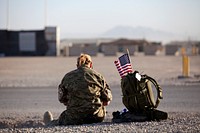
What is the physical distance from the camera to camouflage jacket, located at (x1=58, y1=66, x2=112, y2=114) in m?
7.96

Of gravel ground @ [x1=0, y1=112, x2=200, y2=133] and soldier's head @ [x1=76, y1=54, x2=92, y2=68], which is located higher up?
soldier's head @ [x1=76, y1=54, x2=92, y2=68]

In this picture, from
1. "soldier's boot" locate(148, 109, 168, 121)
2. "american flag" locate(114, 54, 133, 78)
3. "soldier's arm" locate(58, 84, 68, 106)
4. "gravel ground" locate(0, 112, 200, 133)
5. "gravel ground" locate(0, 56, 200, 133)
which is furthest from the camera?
"american flag" locate(114, 54, 133, 78)

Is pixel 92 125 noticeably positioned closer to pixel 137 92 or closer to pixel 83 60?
pixel 137 92

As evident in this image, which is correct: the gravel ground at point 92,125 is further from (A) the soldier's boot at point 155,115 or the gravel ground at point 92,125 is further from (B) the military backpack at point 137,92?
(B) the military backpack at point 137,92

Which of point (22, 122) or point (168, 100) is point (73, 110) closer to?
point (22, 122)

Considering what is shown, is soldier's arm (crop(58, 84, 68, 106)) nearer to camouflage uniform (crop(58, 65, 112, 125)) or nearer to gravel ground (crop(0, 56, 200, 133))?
camouflage uniform (crop(58, 65, 112, 125))

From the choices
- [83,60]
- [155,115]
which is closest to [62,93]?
[83,60]

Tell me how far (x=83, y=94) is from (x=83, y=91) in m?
0.06

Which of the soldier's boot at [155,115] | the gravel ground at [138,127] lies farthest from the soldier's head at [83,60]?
the soldier's boot at [155,115]

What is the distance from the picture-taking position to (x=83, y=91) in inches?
314

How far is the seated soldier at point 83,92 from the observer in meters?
7.97

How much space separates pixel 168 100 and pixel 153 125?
5701 millimetres

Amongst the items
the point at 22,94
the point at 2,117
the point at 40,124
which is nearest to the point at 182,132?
the point at 40,124

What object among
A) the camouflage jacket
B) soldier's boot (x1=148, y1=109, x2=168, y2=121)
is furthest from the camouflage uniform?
soldier's boot (x1=148, y1=109, x2=168, y2=121)
